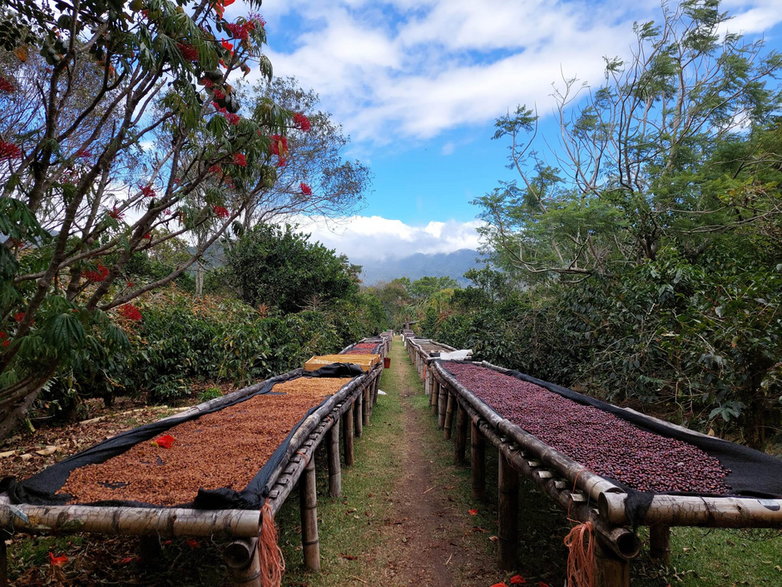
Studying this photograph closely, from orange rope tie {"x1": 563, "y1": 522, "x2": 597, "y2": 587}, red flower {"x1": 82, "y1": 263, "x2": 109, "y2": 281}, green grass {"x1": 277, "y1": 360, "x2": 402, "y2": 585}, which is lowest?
green grass {"x1": 277, "y1": 360, "x2": 402, "y2": 585}

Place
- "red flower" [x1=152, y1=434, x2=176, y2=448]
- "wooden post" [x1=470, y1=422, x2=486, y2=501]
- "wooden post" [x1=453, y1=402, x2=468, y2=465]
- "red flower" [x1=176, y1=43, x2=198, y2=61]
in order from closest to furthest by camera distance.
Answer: "red flower" [x1=176, y1=43, x2=198, y2=61] → "red flower" [x1=152, y1=434, x2=176, y2=448] → "wooden post" [x1=470, y1=422, x2=486, y2=501] → "wooden post" [x1=453, y1=402, x2=468, y2=465]

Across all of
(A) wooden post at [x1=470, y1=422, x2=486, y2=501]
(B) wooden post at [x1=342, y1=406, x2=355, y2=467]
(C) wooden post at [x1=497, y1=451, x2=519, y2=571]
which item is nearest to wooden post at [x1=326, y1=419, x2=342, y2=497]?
(B) wooden post at [x1=342, y1=406, x2=355, y2=467]

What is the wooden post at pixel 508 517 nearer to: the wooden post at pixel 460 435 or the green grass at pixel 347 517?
the green grass at pixel 347 517

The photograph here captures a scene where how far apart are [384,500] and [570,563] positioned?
2.33 m

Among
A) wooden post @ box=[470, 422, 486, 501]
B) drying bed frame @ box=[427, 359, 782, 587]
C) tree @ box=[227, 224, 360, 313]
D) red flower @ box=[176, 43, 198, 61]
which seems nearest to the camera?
drying bed frame @ box=[427, 359, 782, 587]

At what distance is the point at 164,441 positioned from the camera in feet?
8.98

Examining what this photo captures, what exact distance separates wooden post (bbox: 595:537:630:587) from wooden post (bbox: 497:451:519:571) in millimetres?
1063

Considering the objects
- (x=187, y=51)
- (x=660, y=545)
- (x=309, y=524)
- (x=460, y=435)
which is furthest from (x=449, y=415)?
(x=187, y=51)

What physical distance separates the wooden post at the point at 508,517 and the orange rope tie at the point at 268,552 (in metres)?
1.52

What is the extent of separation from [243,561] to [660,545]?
8.43 ft

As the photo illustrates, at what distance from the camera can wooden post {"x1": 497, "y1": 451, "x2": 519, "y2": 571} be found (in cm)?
278

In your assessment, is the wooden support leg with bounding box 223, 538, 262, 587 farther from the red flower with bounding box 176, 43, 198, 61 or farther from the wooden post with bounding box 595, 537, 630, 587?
the red flower with bounding box 176, 43, 198, 61

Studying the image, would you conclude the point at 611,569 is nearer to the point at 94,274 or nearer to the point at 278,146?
the point at 278,146

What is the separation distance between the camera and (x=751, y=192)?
4.62 meters
